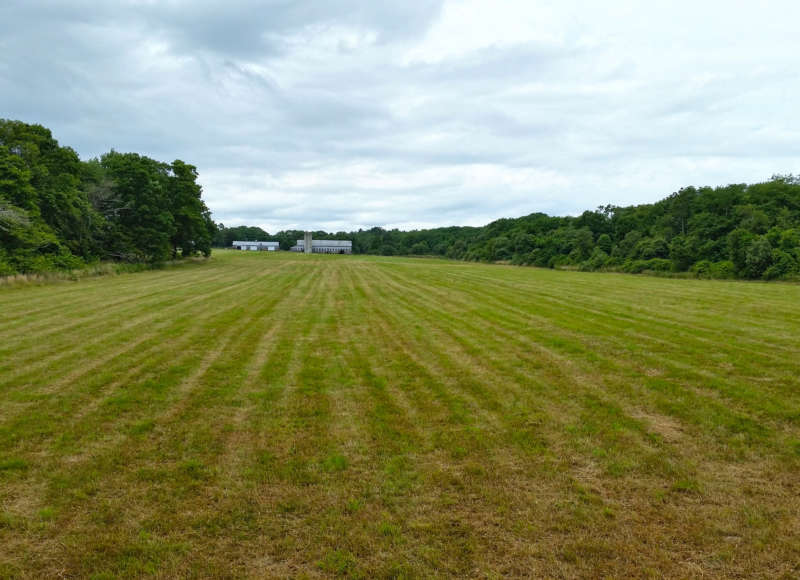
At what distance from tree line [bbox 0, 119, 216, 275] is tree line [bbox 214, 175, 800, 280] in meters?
58.8

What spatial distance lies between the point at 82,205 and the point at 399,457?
38455 mm

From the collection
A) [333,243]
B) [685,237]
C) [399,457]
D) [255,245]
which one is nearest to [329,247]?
[333,243]

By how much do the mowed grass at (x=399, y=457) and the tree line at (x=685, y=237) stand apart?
156 ft

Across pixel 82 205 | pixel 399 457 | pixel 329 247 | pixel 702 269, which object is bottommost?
pixel 702 269

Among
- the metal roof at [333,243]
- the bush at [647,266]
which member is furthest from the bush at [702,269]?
the metal roof at [333,243]

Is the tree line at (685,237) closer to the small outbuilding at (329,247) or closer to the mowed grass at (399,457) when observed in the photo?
the mowed grass at (399,457)

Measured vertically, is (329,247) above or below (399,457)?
above

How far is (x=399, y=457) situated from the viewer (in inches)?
204

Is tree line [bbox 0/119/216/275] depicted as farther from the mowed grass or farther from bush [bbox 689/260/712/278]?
bush [bbox 689/260/712/278]

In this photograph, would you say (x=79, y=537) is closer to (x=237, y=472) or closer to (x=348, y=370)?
(x=237, y=472)

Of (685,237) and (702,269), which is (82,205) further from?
(685,237)

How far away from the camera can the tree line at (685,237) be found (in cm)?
4812

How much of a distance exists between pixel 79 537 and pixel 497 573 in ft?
11.3

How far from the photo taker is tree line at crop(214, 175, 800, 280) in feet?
158
